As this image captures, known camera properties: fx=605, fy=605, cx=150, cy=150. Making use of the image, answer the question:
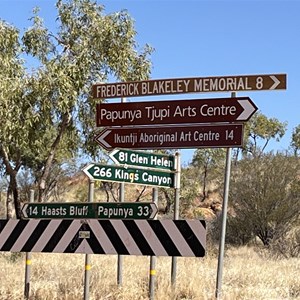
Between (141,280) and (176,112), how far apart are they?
2626mm

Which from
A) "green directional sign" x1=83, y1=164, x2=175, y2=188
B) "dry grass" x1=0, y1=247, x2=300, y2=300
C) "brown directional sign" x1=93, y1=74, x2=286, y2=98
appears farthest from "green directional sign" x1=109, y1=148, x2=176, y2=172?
"dry grass" x1=0, y1=247, x2=300, y2=300

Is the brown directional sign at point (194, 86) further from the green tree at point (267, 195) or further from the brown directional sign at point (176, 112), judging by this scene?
the green tree at point (267, 195)

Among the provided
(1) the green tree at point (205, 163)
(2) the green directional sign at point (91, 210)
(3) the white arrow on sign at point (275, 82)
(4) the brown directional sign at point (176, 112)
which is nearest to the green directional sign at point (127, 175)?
(2) the green directional sign at point (91, 210)

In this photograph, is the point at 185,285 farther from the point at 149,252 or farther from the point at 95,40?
the point at 95,40

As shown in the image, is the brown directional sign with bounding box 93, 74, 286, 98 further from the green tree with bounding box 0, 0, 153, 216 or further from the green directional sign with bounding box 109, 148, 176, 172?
the green tree with bounding box 0, 0, 153, 216

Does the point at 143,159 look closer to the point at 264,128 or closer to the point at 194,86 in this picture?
the point at 194,86

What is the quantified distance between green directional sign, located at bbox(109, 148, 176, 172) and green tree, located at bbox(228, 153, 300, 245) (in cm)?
1135

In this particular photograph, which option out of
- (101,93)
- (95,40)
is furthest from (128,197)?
(101,93)

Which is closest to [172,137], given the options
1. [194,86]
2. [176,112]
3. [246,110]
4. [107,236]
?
→ [176,112]

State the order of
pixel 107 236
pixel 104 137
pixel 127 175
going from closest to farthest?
pixel 107 236 → pixel 127 175 → pixel 104 137

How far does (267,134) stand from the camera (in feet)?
149

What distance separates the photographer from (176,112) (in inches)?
327

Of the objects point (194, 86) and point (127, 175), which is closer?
point (127, 175)

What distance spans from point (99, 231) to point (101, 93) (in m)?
2.56
